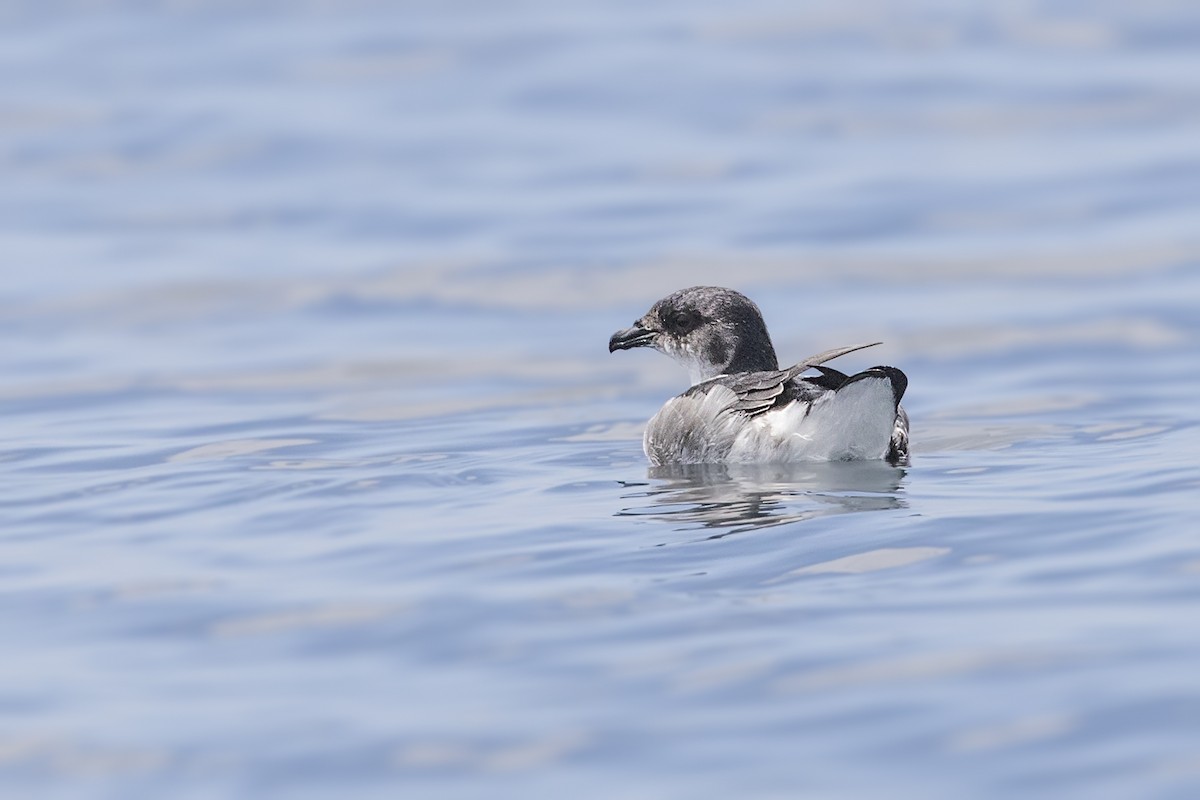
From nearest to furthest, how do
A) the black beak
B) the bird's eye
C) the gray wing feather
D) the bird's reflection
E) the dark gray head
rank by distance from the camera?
the bird's reflection → the gray wing feather → the dark gray head → the bird's eye → the black beak

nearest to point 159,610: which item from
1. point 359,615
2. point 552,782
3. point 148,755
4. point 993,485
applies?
point 359,615

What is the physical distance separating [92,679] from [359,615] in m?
1.10

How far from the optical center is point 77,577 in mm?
8562

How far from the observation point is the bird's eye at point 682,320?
1185 cm

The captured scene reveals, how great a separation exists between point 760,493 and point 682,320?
245cm

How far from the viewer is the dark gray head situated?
1170 cm

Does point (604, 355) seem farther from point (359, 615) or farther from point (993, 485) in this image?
point (359, 615)

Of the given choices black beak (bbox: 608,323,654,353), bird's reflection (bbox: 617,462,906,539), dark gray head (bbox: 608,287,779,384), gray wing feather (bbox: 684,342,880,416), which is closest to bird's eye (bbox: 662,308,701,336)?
dark gray head (bbox: 608,287,779,384)

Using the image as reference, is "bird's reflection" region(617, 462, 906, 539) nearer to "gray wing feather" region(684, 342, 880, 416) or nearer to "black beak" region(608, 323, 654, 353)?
"gray wing feather" region(684, 342, 880, 416)

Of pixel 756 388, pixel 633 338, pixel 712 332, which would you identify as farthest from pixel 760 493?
pixel 633 338

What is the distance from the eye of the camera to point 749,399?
Answer: 34.1 feet

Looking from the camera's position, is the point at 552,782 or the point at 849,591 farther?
the point at 849,591

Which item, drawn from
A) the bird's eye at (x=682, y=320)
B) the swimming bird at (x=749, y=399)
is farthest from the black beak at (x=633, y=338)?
the bird's eye at (x=682, y=320)

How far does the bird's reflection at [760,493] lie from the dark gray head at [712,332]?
41.1 inches
